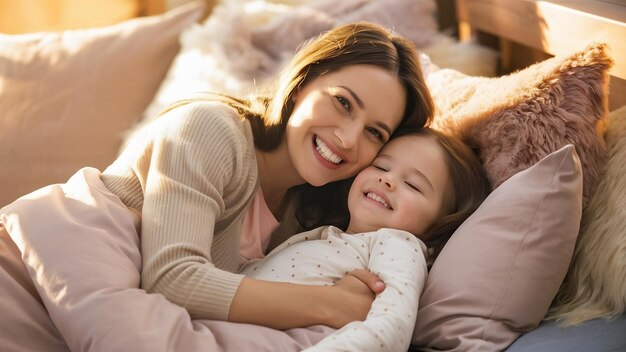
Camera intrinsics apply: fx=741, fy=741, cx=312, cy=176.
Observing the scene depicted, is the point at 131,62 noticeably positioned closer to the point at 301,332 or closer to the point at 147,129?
the point at 147,129

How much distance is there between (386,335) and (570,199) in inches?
16.9

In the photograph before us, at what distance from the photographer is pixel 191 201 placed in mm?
1326

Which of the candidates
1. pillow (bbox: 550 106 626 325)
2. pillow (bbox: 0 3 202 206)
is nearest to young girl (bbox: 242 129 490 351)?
pillow (bbox: 550 106 626 325)

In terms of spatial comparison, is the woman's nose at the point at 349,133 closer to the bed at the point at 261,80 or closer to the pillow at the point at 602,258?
the bed at the point at 261,80

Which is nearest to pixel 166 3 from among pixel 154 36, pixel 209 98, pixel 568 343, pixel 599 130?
pixel 154 36

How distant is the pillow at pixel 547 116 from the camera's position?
4.83ft

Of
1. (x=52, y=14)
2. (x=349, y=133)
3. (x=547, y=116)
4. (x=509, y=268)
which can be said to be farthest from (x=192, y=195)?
(x=52, y=14)

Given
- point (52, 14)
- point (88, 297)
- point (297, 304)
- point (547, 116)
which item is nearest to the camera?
point (88, 297)

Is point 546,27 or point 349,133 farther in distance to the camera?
point 546,27

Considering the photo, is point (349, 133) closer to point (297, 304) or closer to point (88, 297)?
point (297, 304)

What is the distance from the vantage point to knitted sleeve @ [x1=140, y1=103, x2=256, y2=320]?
1268mm

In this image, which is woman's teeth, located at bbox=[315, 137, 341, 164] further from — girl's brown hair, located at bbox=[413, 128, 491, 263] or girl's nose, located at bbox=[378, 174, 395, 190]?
girl's brown hair, located at bbox=[413, 128, 491, 263]

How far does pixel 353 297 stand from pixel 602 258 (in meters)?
0.45

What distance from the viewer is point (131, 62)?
220 cm
